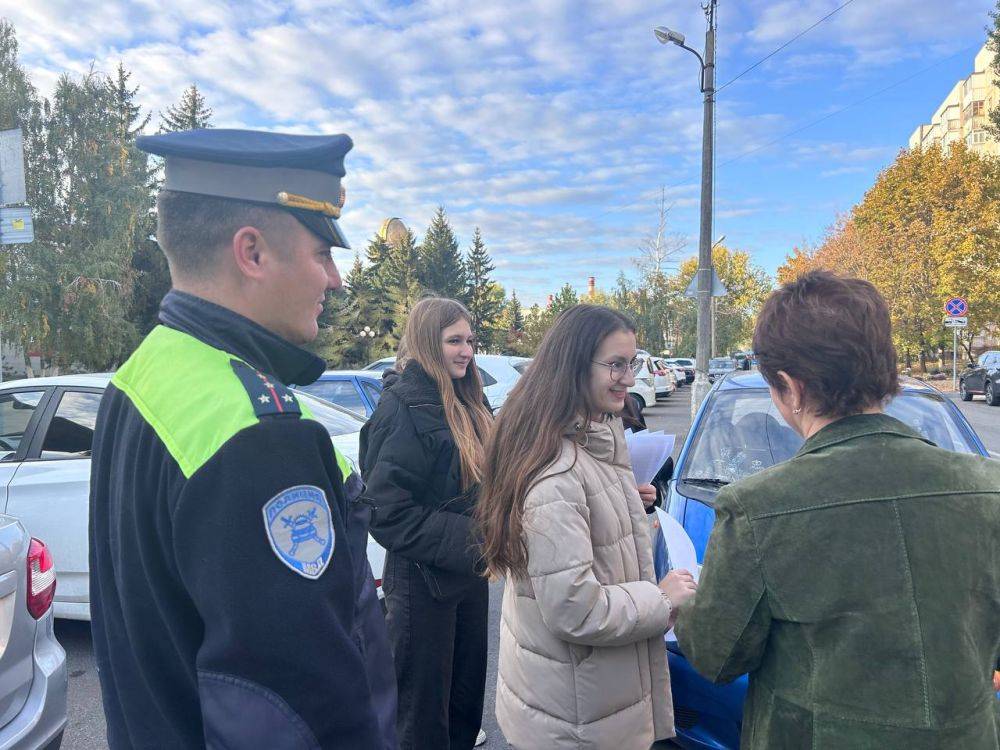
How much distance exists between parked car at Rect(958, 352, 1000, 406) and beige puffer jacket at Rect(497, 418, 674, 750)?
2242 centimetres

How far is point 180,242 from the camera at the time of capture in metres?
1.13

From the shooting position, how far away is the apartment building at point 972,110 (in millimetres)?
49134

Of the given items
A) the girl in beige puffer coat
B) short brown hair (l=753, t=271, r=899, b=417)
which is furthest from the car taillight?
short brown hair (l=753, t=271, r=899, b=417)

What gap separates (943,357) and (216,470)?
47022 millimetres

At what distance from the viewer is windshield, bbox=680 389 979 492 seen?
3471mm

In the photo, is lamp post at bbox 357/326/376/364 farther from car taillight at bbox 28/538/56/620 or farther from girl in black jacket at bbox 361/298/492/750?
girl in black jacket at bbox 361/298/492/750

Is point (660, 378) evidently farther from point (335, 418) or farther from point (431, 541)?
point (431, 541)

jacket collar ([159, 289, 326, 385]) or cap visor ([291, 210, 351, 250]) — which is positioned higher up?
cap visor ([291, 210, 351, 250])

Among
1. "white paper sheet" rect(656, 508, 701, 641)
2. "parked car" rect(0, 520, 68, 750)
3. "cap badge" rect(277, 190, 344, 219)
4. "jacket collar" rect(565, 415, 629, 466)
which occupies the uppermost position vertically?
"cap badge" rect(277, 190, 344, 219)

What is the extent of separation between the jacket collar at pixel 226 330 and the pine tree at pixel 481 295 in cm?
5059

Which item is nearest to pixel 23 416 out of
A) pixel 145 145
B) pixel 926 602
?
pixel 145 145

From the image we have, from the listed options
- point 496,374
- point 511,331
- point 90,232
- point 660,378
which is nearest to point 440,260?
point 511,331

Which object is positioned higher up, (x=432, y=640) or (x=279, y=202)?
(x=279, y=202)

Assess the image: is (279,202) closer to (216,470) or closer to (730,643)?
(216,470)
